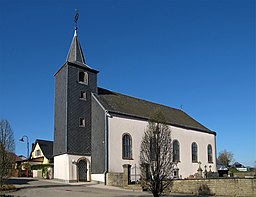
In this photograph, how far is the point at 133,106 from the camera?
39.7m

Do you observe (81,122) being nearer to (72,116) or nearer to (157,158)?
(72,116)

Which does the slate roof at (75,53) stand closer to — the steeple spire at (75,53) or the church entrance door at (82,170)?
the steeple spire at (75,53)

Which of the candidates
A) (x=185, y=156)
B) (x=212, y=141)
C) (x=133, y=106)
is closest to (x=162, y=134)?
(x=133, y=106)

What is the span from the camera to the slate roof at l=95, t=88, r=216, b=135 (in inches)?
1394

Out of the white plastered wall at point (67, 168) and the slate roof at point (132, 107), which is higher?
the slate roof at point (132, 107)

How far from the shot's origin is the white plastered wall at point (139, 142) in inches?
1297

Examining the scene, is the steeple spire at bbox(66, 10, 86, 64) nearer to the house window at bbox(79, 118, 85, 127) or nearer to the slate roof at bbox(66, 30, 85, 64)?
the slate roof at bbox(66, 30, 85, 64)

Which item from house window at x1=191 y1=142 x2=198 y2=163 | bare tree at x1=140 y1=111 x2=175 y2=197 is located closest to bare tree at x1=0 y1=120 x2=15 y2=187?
bare tree at x1=140 y1=111 x2=175 y2=197

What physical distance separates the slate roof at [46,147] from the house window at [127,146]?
19.9m

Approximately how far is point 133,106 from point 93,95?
6.21 meters

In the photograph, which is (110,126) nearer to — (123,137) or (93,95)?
(123,137)

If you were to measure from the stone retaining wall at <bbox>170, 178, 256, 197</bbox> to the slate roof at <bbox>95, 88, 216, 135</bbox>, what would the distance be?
7263 millimetres

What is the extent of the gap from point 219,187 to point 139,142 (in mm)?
12489

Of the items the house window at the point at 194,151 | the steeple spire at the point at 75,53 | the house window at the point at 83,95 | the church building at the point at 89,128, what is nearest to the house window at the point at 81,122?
the church building at the point at 89,128
